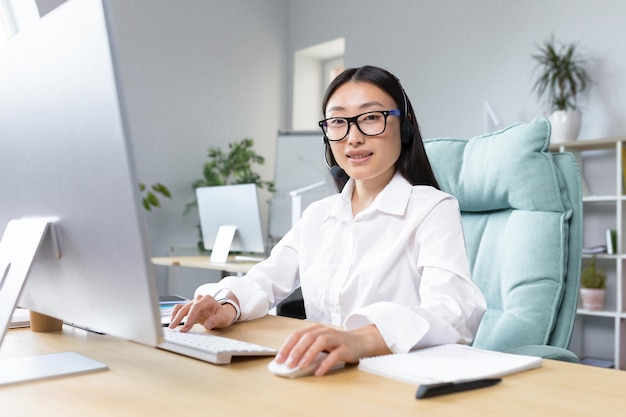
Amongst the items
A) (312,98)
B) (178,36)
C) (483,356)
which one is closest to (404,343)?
(483,356)

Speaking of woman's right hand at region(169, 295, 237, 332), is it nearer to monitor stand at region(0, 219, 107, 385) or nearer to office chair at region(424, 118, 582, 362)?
monitor stand at region(0, 219, 107, 385)

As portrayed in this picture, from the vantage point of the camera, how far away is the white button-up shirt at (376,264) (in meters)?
1.11

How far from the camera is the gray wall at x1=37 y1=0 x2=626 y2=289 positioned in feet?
12.9

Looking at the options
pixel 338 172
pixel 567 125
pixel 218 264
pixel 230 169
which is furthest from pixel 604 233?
pixel 338 172

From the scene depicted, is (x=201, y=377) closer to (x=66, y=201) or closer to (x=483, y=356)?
(x=66, y=201)

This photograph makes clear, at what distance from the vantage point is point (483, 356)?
0.89 meters

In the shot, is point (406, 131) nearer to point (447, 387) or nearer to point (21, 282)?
point (447, 387)

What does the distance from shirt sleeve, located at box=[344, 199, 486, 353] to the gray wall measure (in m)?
2.91

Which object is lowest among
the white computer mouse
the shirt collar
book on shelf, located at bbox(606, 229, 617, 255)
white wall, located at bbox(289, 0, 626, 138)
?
book on shelf, located at bbox(606, 229, 617, 255)

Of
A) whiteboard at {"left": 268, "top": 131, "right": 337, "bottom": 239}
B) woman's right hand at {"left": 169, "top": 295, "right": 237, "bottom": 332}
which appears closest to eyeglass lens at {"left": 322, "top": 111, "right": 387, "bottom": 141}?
woman's right hand at {"left": 169, "top": 295, "right": 237, "bottom": 332}

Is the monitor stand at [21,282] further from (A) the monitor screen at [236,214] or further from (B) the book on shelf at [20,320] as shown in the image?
(A) the monitor screen at [236,214]

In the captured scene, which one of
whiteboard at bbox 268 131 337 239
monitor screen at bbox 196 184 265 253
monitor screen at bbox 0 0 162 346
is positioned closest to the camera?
monitor screen at bbox 0 0 162 346

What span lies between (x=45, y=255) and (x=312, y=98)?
5246 mm

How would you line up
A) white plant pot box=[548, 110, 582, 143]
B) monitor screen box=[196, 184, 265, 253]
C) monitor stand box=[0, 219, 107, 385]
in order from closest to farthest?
monitor stand box=[0, 219, 107, 385], monitor screen box=[196, 184, 265, 253], white plant pot box=[548, 110, 582, 143]
